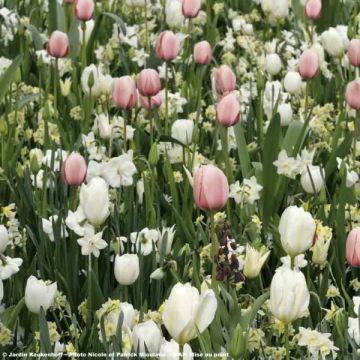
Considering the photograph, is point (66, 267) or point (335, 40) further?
point (335, 40)

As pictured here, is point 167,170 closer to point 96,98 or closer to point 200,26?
point 96,98

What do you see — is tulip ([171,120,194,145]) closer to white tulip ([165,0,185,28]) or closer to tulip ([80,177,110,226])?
tulip ([80,177,110,226])

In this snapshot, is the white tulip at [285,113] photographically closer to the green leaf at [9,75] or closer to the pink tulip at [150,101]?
the pink tulip at [150,101]

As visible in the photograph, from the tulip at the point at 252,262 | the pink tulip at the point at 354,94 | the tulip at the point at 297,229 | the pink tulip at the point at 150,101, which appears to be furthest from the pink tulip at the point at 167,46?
the tulip at the point at 297,229

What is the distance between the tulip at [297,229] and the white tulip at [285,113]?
58.3 inches

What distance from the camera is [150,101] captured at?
3.28 metres

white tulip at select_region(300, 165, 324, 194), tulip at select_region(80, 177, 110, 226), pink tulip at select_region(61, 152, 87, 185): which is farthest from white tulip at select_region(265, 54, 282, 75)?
tulip at select_region(80, 177, 110, 226)

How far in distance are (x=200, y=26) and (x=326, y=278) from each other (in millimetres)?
2957

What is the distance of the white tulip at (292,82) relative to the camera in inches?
148

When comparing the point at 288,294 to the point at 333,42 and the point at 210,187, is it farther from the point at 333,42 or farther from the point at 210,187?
the point at 333,42

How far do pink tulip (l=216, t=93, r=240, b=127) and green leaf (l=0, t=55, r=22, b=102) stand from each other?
1041mm

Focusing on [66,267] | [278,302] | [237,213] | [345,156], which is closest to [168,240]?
[66,267]

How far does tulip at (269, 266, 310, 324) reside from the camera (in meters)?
1.85

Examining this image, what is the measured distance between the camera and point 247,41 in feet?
14.7
